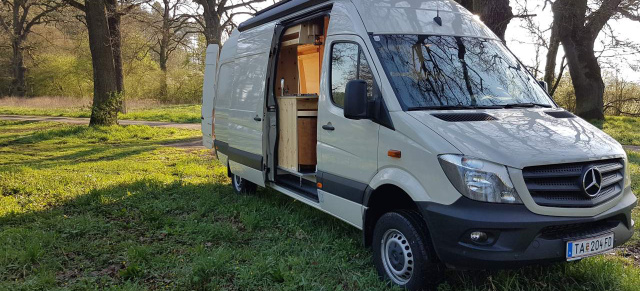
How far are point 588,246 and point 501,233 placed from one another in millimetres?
701

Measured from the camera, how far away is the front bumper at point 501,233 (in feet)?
10.2

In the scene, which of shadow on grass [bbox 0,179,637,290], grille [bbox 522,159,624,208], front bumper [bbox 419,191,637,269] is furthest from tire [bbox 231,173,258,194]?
grille [bbox 522,159,624,208]

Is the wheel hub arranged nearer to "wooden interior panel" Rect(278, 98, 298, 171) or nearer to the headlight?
the headlight

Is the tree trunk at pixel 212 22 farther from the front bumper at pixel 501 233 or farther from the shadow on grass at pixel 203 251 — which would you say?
the front bumper at pixel 501 233

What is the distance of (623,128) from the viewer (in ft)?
53.4

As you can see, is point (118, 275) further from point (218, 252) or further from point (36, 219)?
point (36, 219)

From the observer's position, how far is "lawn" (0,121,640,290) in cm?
394

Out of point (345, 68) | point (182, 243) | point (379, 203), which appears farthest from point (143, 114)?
point (379, 203)

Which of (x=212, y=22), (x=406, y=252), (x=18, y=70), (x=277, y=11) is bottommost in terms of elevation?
(x=406, y=252)

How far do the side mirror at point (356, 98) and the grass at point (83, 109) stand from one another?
61.7 feet

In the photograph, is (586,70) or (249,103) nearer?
(249,103)

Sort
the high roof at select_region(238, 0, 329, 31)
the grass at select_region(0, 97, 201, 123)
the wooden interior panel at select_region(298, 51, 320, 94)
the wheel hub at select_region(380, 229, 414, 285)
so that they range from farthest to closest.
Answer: the grass at select_region(0, 97, 201, 123) < the wooden interior panel at select_region(298, 51, 320, 94) < the high roof at select_region(238, 0, 329, 31) < the wheel hub at select_region(380, 229, 414, 285)

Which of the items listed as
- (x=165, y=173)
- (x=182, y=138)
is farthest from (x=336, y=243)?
(x=182, y=138)

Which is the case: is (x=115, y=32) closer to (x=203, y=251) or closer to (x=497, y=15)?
(x=497, y=15)
